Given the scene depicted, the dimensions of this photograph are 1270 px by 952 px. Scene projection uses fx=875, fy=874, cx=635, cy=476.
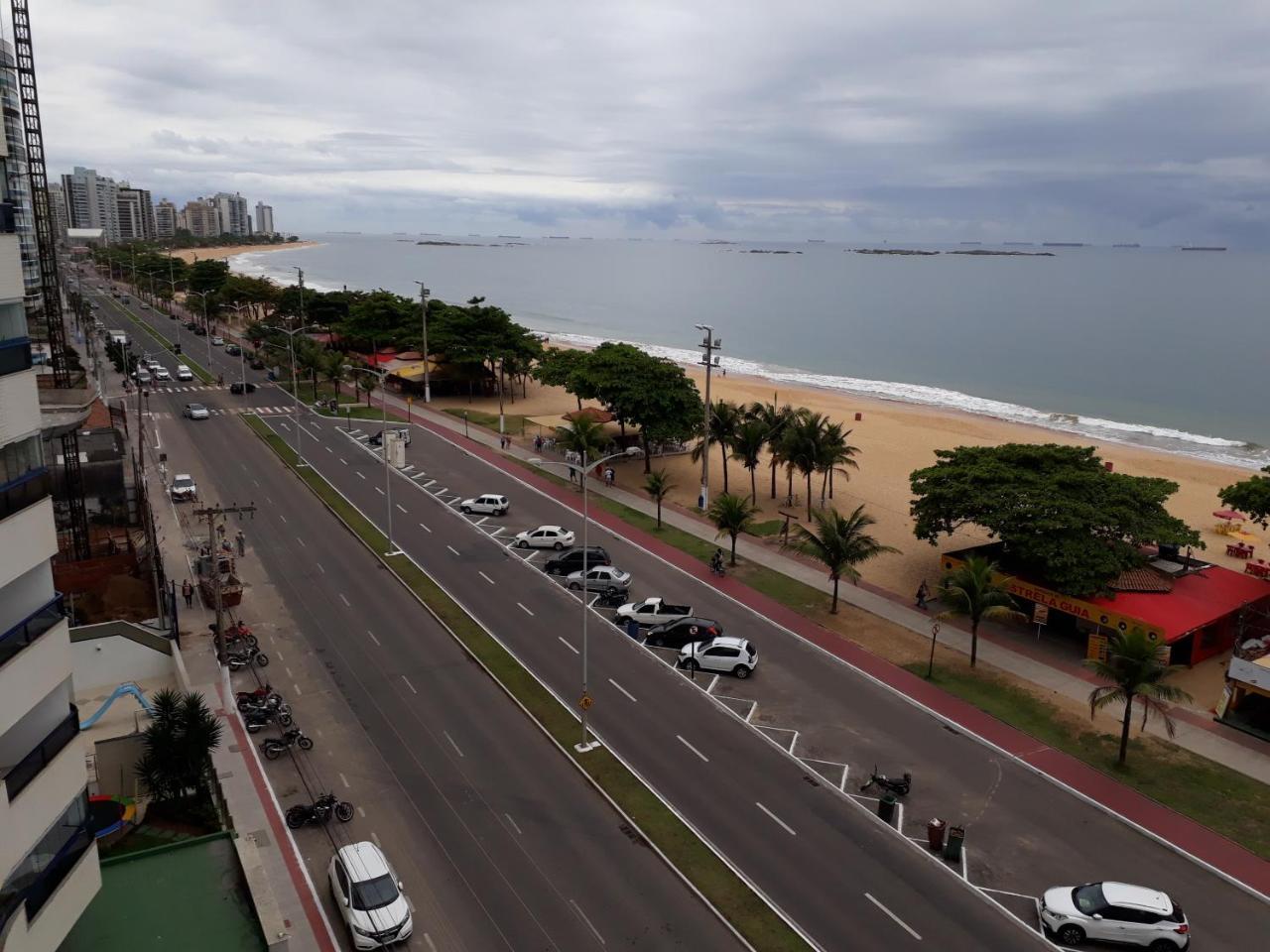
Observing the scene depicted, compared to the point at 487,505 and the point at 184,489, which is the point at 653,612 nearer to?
the point at 487,505

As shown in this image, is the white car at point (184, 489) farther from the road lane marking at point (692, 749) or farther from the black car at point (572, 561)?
the road lane marking at point (692, 749)

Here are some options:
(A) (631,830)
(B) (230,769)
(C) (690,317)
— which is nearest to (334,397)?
(B) (230,769)

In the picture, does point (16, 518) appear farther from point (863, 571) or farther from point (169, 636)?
point (863, 571)

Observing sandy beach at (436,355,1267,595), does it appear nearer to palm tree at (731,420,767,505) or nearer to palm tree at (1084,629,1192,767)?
palm tree at (731,420,767,505)

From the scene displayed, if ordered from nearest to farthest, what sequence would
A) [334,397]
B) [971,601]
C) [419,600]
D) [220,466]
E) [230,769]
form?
1. [230,769]
2. [971,601]
3. [419,600]
4. [220,466]
5. [334,397]

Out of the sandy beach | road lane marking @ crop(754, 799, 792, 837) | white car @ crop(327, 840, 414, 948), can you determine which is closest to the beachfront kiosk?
the sandy beach

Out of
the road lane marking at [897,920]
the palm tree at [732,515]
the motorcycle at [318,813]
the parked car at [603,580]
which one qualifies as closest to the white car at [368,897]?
the motorcycle at [318,813]
